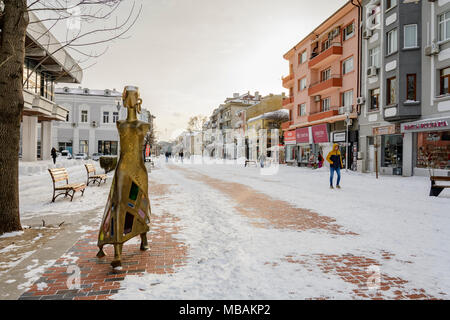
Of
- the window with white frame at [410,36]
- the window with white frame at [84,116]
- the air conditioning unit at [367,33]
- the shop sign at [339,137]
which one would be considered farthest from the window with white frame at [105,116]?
the window with white frame at [410,36]

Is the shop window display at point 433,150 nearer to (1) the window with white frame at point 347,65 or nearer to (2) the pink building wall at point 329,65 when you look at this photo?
(2) the pink building wall at point 329,65

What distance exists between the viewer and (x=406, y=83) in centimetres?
1823

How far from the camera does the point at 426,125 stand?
55.3 feet

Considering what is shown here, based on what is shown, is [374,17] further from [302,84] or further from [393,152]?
[302,84]

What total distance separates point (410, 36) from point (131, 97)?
2066 cm

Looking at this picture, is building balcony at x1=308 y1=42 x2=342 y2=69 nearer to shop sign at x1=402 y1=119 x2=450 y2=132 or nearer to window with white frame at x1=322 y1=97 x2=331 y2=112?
window with white frame at x1=322 y1=97 x2=331 y2=112

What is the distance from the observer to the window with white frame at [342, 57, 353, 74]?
25234 millimetres

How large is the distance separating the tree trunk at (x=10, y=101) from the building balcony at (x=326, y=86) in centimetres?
2530

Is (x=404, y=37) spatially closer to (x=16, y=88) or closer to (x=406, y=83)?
(x=406, y=83)

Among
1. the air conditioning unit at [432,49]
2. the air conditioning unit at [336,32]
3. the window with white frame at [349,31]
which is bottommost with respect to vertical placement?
the air conditioning unit at [432,49]

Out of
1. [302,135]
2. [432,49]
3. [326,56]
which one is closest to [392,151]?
[432,49]

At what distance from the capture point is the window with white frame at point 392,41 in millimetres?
19328

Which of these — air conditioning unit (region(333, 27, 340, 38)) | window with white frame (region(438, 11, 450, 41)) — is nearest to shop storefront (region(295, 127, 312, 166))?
air conditioning unit (region(333, 27, 340, 38))

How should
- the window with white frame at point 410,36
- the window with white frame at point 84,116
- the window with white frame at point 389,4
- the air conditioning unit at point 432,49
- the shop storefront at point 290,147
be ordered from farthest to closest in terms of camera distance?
the window with white frame at point 84,116 → the shop storefront at point 290,147 → the window with white frame at point 389,4 → the window with white frame at point 410,36 → the air conditioning unit at point 432,49
